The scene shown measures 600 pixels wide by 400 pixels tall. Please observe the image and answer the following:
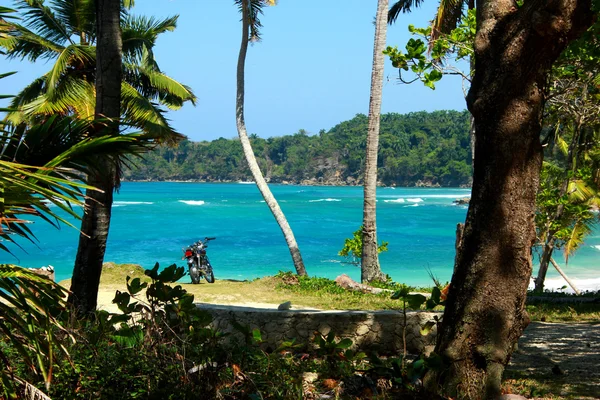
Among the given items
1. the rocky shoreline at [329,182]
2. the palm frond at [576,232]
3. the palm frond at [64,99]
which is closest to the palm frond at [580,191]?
the palm frond at [576,232]

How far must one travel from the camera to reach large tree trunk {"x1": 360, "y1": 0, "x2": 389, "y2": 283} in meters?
14.8

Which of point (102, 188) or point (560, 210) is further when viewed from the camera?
point (560, 210)

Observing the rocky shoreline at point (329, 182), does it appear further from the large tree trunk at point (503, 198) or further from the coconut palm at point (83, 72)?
the large tree trunk at point (503, 198)

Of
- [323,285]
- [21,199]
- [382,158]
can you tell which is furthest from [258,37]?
[382,158]

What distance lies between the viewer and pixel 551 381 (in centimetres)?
542

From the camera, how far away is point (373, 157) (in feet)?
49.3

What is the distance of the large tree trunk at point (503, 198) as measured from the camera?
4.43m

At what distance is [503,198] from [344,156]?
126 m

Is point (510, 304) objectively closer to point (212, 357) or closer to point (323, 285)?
point (212, 357)

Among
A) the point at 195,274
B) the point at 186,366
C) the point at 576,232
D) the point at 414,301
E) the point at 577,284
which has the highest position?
the point at 414,301

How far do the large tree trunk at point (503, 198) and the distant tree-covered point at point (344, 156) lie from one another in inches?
4481

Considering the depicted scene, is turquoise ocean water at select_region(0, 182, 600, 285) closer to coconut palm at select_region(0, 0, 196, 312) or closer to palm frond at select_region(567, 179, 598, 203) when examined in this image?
coconut palm at select_region(0, 0, 196, 312)

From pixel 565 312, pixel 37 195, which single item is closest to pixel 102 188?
pixel 37 195

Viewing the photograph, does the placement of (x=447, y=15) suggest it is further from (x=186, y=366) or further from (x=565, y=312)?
(x=186, y=366)
